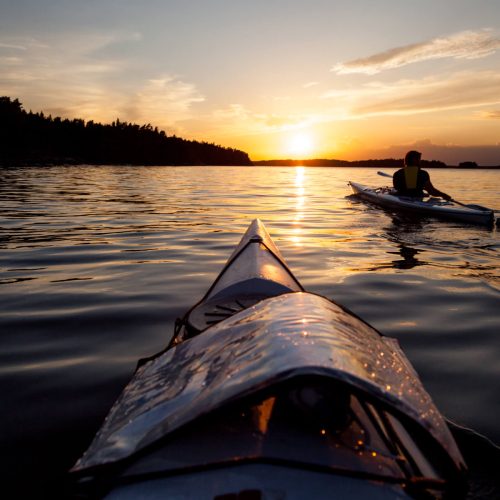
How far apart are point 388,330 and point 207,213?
33.4 feet

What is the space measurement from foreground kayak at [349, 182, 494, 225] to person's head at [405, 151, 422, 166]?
1.04 meters

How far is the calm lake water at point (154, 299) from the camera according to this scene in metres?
2.77

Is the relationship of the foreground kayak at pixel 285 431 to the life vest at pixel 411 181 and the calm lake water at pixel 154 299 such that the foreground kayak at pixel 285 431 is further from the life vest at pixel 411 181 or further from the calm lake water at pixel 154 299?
the life vest at pixel 411 181

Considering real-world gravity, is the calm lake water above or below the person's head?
below

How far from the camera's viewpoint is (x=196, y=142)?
144 meters

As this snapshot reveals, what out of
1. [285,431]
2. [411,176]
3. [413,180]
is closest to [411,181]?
[413,180]

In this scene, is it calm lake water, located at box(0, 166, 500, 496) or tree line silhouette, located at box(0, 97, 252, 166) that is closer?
calm lake water, located at box(0, 166, 500, 496)

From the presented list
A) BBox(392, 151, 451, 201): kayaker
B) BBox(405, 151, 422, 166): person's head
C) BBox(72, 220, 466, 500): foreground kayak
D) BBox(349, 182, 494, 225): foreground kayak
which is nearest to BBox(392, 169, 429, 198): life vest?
BBox(392, 151, 451, 201): kayaker

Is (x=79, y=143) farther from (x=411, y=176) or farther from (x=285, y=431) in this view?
(x=285, y=431)

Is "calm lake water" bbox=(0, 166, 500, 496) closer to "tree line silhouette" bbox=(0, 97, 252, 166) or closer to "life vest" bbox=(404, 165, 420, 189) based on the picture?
"life vest" bbox=(404, 165, 420, 189)

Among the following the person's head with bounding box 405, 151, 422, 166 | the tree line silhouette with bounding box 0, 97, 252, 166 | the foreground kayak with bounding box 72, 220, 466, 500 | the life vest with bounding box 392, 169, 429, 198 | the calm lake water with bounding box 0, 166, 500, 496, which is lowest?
the calm lake water with bounding box 0, 166, 500, 496

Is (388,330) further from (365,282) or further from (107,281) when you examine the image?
(107,281)

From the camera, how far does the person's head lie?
1201cm

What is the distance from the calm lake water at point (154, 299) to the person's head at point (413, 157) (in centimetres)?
182
